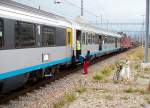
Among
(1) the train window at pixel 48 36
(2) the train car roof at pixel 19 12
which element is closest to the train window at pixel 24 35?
(2) the train car roof at pixel 19 12

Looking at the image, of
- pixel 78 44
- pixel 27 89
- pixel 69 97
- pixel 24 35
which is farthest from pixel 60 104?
pixel 78 44

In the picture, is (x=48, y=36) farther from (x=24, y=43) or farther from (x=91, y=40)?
(x=91, y=40)

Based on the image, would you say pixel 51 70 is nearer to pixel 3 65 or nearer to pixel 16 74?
pixel 16 74

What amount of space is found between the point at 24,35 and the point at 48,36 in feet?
10.9

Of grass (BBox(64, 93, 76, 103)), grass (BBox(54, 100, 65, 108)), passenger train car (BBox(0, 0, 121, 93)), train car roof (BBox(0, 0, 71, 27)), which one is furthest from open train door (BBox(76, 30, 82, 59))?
grass (BBox(54, 100, 65, 108))

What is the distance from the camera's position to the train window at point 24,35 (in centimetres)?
1270

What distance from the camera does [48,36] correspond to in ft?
54.9

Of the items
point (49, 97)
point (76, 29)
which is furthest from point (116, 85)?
point (76, 29)

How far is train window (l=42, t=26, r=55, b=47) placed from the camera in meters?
16.1

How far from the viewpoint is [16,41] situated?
12602 millimetres

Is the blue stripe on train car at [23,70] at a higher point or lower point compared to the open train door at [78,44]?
lower

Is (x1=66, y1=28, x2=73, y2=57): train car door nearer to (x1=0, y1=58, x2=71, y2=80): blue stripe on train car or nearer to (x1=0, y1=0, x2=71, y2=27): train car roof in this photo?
(x1=0, y1=58, x2=71, y2=80): blue stripe on train car

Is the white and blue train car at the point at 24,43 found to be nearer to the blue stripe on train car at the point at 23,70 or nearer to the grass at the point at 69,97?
the blue stripe on train car at the point at 23,70

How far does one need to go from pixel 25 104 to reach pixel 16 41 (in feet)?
6.60
